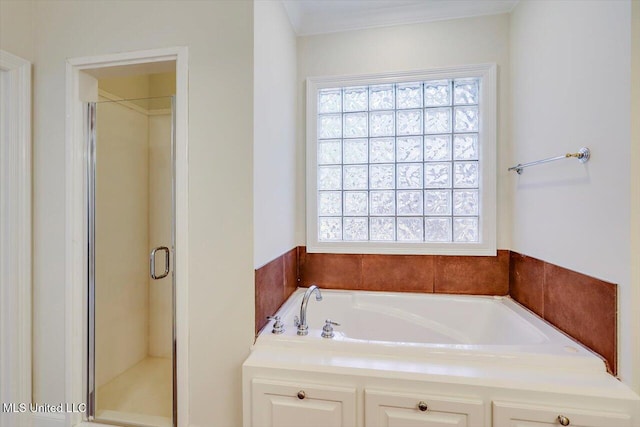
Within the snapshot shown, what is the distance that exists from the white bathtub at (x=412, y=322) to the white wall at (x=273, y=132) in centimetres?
43

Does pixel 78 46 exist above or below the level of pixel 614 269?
above

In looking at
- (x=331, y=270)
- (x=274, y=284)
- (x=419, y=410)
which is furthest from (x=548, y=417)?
(x=331, y=270)

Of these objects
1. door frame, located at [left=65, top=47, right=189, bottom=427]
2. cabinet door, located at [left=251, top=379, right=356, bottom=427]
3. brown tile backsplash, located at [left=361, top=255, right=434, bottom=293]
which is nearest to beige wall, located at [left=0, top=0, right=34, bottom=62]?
door frame, located at [left=65, top=47, right=189, bottom=427]

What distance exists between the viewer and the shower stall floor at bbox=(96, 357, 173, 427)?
1810mm

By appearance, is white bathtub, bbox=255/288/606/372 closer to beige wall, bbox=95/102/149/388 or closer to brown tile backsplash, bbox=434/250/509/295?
brown tile backsplash, bbox=434/250/509/295

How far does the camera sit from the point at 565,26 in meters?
1.54

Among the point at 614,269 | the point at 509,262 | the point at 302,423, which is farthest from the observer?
the point at 509,262

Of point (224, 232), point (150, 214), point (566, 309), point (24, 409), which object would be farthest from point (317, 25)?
point (24, 409)

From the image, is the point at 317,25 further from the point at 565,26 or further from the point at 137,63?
the point at 565,26

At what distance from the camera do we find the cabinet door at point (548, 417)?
43.4 inches

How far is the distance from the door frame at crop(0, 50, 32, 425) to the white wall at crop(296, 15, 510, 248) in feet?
5.38

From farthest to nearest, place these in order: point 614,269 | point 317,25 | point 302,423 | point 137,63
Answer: point 317,25 < point 137,63 < point 302,423 < point 614,269

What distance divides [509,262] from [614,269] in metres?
0.95

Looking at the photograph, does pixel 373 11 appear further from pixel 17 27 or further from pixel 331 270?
pixel 17 27
